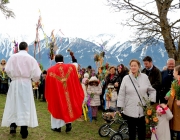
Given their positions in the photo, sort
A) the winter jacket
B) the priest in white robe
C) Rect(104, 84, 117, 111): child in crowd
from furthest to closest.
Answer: Rect(104, 84, 117, 111): child in crowd
the winter jacket
the priest in white robe

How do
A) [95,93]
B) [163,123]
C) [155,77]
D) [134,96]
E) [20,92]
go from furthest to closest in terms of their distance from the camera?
[95,93]
[155,77]
[20,92]
[134,96]
[163,123]

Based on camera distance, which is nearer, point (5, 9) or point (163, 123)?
point (163, 123)

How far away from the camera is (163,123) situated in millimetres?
4152

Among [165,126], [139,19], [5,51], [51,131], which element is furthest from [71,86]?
[5,51]

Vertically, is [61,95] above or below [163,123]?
above

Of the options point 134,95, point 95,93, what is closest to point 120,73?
point 95,93

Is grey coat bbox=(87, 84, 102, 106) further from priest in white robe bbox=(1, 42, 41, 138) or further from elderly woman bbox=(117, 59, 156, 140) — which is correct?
elderly woman bbox=(117, 59, 156, 140)

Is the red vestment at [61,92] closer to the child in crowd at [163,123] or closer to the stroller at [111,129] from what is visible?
the stroller at [111,129]

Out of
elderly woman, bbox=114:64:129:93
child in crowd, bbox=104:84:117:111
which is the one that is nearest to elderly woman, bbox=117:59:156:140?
elderly woman, bbox=114:64:129:93

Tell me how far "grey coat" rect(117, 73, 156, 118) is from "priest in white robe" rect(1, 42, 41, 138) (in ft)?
5.73

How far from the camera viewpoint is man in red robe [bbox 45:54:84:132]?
5547 millimetres

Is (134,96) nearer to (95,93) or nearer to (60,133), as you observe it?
(60,133)

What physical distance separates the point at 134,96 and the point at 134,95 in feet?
0.06

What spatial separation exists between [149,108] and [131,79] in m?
0.58
